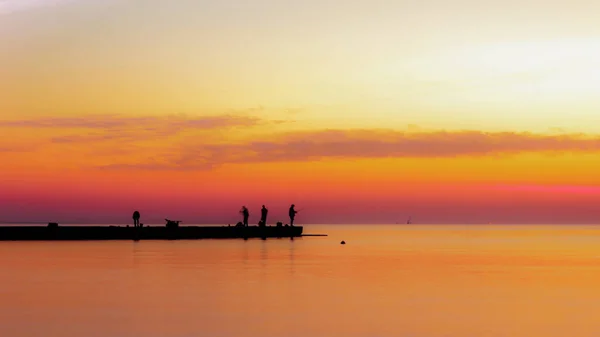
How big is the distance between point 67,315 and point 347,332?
11242 millimetres

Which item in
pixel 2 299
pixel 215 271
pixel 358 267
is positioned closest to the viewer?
pixel 2 299

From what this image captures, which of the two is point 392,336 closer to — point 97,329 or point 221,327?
point 221,327

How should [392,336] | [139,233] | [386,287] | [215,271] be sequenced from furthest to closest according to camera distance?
1. [139,233]
2. [215,271]
3. [386,287]
4. [392,336]

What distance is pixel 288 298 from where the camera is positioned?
1553 inches

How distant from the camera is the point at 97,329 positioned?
98.0ft

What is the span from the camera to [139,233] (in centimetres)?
10150

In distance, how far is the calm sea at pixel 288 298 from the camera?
30734mm

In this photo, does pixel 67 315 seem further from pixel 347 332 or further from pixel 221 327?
pixel 347 332

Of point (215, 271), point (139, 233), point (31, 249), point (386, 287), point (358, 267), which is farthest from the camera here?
point (139, 233)

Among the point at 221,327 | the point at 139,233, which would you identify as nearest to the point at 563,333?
the point at 221,327

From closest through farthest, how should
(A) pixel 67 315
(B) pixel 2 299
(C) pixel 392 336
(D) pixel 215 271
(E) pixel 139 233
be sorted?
(C) pixel 392 336 → (A) pixel 67 315 → (B) pixel 2 299 → (D) pixel 215 271 → (E) pixel 139 233

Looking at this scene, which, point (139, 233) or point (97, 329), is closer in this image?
point (97, 329)

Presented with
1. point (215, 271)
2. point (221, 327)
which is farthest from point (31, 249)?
point (221, 327)

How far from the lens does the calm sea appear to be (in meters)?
30.7
